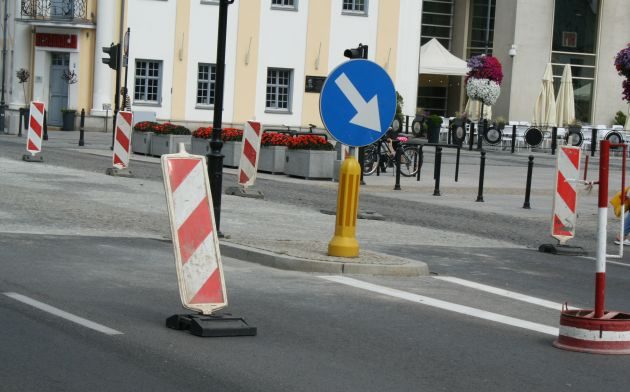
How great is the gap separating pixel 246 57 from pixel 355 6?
5.41 metres

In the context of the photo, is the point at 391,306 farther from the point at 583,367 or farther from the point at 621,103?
the point at 621,103

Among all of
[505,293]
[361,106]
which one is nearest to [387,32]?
[361,106]

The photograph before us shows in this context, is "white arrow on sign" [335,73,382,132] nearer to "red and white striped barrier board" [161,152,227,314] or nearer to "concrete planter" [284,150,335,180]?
"red and white striped barrier board" [161,152,227,314]

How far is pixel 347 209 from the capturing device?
12.9 m

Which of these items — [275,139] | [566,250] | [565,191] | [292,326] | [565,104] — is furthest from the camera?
[565,104]

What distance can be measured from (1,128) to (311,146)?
1939 centimetres

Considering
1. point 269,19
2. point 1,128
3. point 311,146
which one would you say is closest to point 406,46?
point 269,19

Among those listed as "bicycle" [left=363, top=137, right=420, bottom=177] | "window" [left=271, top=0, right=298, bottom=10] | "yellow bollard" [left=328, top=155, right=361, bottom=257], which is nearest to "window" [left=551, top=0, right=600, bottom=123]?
"window" [left=271, top=0, right=298, bottom=10]

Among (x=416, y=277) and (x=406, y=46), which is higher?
(x=406, y=46)

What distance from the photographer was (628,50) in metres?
31.5

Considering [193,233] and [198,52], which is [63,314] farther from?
[198,52]

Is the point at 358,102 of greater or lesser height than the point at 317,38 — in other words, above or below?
below

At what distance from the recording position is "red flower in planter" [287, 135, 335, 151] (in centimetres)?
2725

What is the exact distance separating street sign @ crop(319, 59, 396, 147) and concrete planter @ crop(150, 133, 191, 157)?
19.9m
